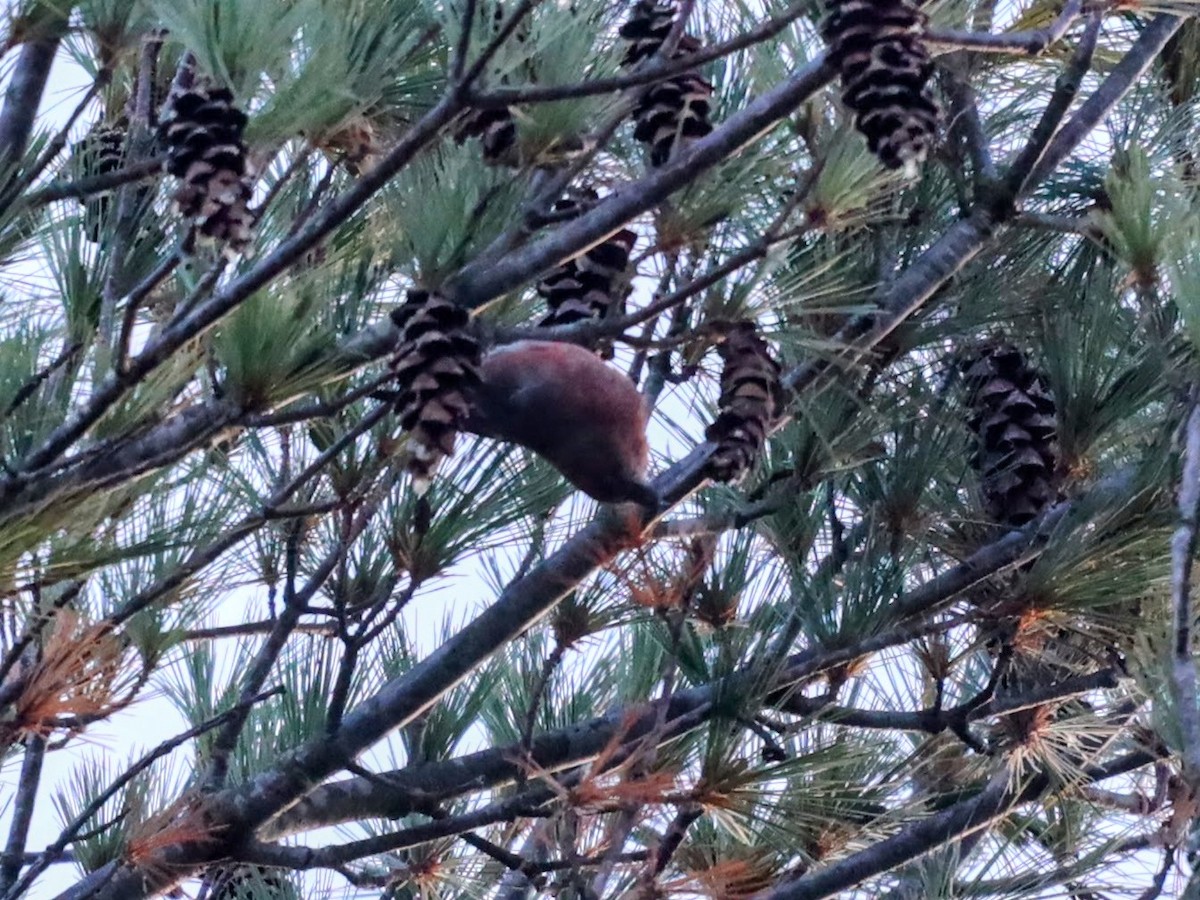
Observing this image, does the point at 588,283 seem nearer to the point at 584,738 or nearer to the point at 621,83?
the point at 621,83

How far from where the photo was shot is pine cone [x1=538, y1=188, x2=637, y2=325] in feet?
3.55

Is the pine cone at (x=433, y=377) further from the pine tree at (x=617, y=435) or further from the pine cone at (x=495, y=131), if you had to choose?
the pine cone at (x=495, y=131)

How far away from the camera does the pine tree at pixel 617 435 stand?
2.91 feet

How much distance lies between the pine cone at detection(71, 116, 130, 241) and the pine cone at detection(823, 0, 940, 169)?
1.79 ft

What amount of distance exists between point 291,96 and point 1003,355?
82cm

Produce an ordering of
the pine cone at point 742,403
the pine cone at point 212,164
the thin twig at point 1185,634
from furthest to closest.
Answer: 1. the pine cone at point 742,403
2. the pine cone at point 212,164
3. the thin twig at point 1185,634

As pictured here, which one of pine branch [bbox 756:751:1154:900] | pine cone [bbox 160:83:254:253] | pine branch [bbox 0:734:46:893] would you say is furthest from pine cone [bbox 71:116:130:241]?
pine branch [bbox 756:751:1154:900]

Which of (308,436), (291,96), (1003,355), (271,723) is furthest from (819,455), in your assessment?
(271,723)

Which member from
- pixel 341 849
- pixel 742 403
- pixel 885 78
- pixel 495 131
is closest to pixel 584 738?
pixel 341 849

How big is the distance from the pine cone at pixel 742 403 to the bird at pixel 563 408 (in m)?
0.07

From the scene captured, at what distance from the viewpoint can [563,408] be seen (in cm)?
89

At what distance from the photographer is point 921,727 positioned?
4.23 ft

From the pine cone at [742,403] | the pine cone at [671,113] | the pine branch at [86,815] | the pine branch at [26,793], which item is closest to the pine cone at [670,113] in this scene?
the pine cone at [671,113]

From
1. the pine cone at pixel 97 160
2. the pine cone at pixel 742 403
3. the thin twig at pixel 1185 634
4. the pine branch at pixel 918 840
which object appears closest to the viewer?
the thin twig at pixel 1185 634
